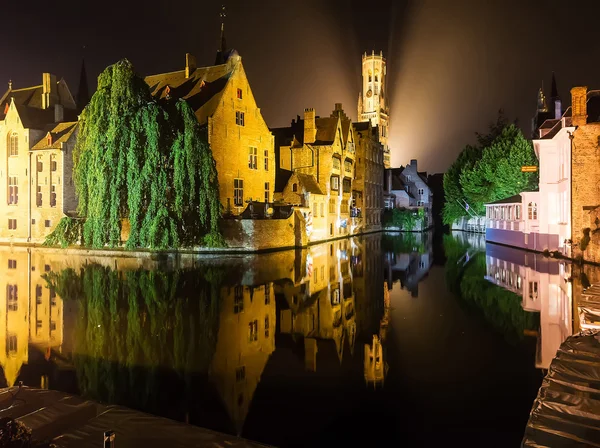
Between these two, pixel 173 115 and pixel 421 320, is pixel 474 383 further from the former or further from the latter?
pixel 173 115

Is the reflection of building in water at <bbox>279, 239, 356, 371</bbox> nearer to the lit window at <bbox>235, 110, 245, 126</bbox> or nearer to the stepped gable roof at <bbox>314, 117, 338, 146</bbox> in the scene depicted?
the lit window at <bbox>235, 110, 245, 126</bbox>

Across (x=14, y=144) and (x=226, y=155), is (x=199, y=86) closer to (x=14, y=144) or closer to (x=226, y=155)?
(x=226, y=155)

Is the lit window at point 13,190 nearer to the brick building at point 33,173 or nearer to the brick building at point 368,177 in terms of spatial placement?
the brick building at point 33,173

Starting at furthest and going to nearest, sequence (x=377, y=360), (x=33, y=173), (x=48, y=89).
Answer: (x=48, y=89), (x=33, y=173), (x=377, y=360)

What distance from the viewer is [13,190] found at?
145 ft

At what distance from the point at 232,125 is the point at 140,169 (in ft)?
38.4

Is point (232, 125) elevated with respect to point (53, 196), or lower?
elevated

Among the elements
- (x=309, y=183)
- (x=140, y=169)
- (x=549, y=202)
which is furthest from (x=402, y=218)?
(x=140, y=169)

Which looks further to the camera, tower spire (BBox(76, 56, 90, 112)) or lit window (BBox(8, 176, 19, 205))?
tower spire (BBox(76, 56, 90, 112))

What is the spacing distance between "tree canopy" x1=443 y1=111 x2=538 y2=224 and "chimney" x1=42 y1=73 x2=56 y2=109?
47669 millimetres

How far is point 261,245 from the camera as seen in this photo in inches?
1339

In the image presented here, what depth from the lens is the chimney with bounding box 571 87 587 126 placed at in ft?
91.1

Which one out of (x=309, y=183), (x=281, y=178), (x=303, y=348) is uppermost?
A: (x=281, y=178)

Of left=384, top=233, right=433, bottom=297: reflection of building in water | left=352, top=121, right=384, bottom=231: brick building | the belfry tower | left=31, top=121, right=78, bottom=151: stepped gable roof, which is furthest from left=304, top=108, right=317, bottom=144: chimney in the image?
the belfry tower
